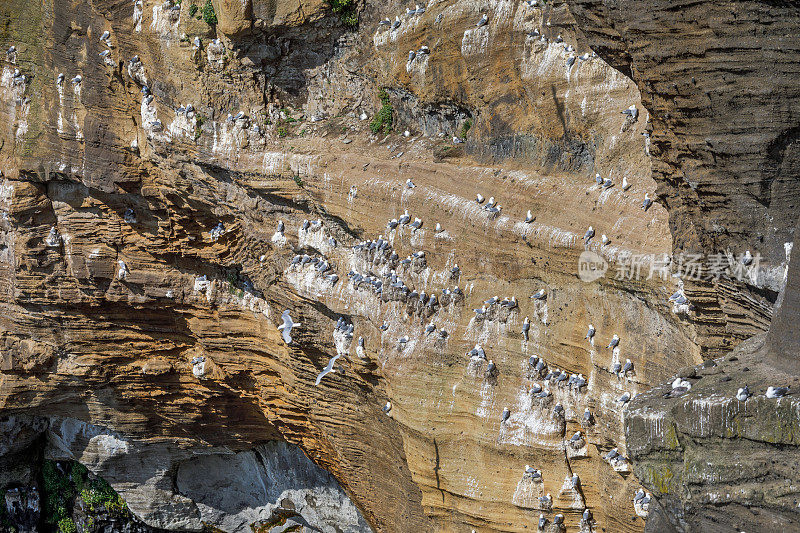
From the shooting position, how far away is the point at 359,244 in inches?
440

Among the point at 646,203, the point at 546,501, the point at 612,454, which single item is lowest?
the point at 546,501

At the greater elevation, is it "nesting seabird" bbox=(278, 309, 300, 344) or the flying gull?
the flying gull

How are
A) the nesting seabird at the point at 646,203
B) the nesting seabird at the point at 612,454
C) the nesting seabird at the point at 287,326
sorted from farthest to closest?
the nesting seabird at the point at 287,326 < the nesting seabird at the point at 612,454 < the nesting seabird at the point at 646,203

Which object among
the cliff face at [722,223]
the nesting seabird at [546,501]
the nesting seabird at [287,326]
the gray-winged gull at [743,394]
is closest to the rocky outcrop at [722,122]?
the cliff face at [722,223]

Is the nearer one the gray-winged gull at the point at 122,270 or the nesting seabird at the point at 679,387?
the nesting seabird at the point at 679,387

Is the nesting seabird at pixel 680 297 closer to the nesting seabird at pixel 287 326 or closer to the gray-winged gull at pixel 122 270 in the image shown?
the nesting seabird at pixel 287 326

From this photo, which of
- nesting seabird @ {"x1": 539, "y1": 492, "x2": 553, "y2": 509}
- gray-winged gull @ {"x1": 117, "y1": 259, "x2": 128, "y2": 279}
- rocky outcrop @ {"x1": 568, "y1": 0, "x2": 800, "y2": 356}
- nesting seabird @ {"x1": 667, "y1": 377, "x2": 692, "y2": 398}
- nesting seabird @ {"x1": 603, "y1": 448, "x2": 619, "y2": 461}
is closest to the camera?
nesting seabird @ {"x1": 667, "y1": 377, "x2": 692, "y2": 398}

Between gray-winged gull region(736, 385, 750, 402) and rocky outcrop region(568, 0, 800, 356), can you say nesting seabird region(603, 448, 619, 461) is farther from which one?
gray-winged gull region(736, 385, 750, 402)

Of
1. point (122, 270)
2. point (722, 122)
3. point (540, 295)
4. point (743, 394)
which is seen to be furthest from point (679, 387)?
point (122, 270)

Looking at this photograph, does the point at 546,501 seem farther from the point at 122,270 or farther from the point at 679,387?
the point at 122,270

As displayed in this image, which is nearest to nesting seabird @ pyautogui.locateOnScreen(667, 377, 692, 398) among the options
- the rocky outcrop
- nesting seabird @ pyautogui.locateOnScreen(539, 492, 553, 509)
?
the rocky outcrop

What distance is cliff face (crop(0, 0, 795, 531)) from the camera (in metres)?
8.48

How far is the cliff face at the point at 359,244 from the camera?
334 inches

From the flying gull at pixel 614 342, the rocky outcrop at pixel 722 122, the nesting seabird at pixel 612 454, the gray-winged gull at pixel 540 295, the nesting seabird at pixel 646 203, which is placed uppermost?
the rocky outcrop at pixel 722 122
